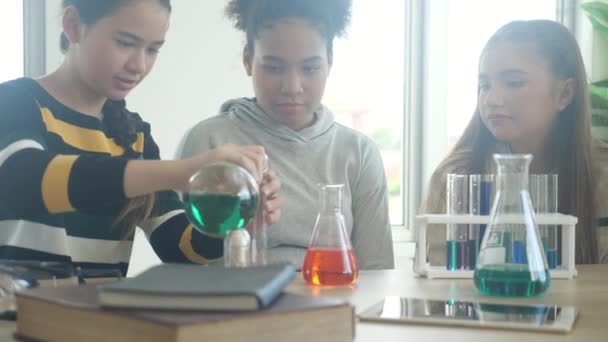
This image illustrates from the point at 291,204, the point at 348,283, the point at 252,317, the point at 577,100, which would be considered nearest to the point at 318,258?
the point at 348,283

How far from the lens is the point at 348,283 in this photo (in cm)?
105

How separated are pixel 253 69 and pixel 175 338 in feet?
3.68

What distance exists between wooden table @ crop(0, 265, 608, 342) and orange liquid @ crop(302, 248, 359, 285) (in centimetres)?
2

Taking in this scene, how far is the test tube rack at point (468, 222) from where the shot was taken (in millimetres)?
1150

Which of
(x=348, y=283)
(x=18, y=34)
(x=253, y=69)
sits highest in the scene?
(x=18, y=34)

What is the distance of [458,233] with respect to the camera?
46.0 inches

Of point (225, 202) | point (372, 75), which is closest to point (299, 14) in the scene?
point (225, 202)

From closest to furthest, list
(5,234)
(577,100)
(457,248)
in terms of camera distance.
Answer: (457,248) < (5,234) < (577,100)

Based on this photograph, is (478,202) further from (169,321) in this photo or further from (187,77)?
(187,77)

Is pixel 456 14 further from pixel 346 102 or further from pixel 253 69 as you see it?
pixel 253 69

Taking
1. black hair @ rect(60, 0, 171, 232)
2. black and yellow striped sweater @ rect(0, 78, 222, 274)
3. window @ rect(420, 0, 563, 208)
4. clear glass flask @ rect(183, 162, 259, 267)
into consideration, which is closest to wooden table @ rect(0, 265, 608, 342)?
clear glass flask @ rect(183, 162, 259, 267)

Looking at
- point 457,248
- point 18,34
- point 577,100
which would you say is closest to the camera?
point 457,248

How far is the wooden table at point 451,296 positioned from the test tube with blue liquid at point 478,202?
64mm

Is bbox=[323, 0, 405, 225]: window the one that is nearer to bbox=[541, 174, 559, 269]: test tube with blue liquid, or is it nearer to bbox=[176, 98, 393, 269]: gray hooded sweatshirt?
bbox=[176, 98, 393, 269]: gray hooded sweatshirt
